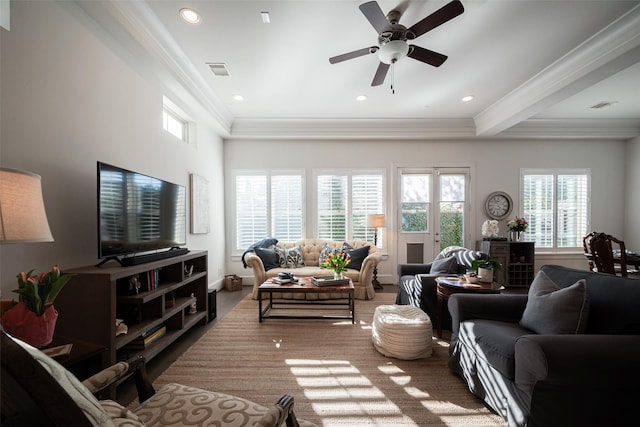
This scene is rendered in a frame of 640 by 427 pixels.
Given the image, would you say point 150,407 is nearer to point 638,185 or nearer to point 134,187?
point 134,187

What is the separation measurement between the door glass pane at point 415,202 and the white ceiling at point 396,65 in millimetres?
905

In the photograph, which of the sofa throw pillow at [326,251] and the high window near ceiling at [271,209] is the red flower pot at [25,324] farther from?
the high window near ceiling at [271,209]

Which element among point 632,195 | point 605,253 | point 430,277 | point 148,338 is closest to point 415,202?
point 430,277

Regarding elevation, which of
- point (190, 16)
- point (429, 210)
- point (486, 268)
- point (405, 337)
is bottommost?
point (405, 337)

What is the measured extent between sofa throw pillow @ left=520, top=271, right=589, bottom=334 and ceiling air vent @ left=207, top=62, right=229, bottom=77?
380cm

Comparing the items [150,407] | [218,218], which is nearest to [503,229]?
[218,218]

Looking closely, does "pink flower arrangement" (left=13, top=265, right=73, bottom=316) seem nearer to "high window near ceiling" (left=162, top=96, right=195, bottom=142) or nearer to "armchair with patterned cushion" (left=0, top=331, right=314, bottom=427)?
"armchair with patterned cushion" (left=0, top=331, right=314, bottom=427)

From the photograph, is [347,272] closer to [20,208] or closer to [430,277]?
[430,277]

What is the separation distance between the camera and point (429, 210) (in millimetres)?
5133

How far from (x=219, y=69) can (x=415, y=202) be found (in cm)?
407

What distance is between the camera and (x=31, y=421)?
0.56 metres

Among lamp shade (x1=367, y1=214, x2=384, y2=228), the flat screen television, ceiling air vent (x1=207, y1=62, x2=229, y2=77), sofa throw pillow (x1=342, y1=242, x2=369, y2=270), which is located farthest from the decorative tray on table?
ceiling air vent (x1=207, y1=62, x2=229, y2=77)

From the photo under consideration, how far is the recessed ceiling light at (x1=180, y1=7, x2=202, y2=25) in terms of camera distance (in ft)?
7.36

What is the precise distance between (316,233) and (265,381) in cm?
330
